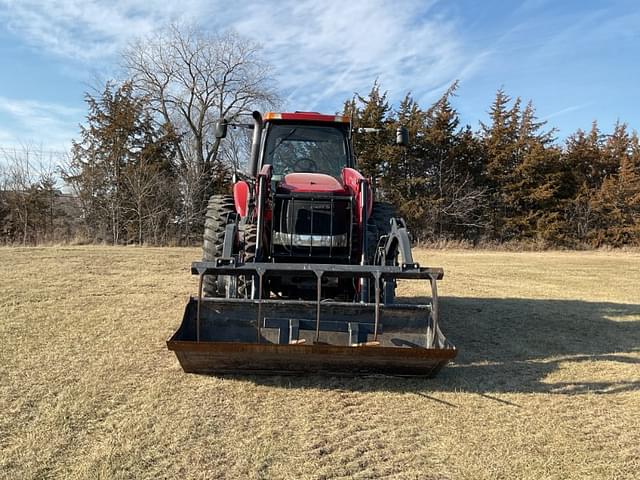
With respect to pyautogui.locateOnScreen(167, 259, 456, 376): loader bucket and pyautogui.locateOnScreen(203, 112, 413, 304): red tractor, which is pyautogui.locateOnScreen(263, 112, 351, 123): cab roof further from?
pyautogui.locateOnScreen(167, 259, 456, 376): loader bucket

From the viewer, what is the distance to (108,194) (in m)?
21.4

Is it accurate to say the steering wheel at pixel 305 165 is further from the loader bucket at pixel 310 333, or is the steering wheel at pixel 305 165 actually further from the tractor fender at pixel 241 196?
the loader bucket at pixel 310 333

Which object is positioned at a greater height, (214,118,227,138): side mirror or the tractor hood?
(214,118,227,138): side mirror

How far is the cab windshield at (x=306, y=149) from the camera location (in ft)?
20.1

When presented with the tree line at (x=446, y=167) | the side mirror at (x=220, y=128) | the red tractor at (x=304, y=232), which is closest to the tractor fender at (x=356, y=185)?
the red tractor at (x=304, y=232)

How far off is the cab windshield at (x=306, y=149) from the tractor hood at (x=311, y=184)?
328 mm

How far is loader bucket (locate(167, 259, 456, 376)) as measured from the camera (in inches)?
143

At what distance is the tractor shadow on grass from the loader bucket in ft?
0.45

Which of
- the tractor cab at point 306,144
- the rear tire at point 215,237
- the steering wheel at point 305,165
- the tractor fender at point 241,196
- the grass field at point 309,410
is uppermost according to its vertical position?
the tractor cab at point 306,144

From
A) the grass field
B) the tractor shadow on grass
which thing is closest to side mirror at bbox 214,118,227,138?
the grass field

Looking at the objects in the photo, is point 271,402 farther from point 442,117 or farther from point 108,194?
point 442,117

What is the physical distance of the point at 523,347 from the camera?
5363 millimetres

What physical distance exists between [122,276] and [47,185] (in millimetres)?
13432

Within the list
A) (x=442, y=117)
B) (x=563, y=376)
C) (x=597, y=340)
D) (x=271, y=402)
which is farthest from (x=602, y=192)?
(x=271, y=402)
